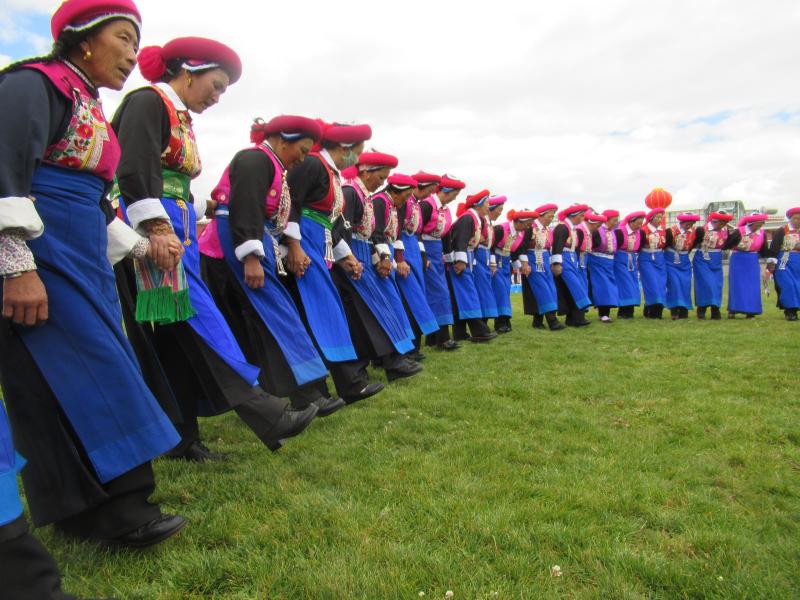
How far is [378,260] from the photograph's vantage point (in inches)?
217

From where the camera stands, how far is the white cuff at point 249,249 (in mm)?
3410

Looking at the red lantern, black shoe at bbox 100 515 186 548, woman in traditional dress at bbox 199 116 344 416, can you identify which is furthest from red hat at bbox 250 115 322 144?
the red lantern

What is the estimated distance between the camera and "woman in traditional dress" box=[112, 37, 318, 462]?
2.66 m

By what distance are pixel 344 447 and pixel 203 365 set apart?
3.34 ft

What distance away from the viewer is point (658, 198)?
1489 cm

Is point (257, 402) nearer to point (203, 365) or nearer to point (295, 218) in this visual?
point (203, 365)

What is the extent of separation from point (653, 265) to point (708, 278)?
1.01 m

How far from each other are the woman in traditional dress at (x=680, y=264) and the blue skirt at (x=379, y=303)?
25.7ft

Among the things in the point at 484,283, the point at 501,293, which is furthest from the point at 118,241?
the point at 501,293

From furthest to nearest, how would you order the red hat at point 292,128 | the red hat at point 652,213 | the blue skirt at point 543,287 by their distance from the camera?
the red hat at point 652,213 < the blue skirt at point 543,287 < the red hat at point 292,128

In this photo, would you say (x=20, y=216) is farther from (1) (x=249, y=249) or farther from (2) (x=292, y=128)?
(2) (x=292, y=128)

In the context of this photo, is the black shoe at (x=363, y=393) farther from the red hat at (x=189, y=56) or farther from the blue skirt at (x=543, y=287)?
the blue skirt at (x=543, y=287)

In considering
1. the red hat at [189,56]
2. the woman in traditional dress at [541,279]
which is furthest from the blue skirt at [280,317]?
the woman in traditional dress at [541,279]

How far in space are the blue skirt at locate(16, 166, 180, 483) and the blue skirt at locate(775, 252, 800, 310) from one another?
38.6 ft
